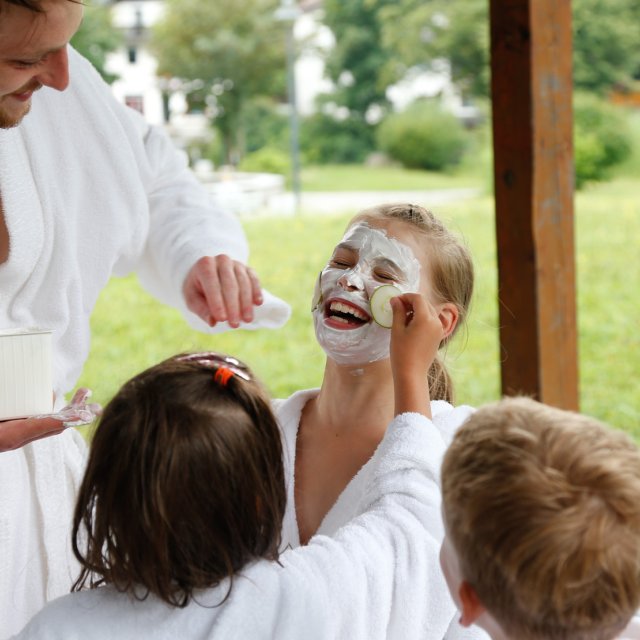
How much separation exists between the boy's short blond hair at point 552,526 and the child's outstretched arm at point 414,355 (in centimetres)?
31

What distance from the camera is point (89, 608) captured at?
1079 millimetres

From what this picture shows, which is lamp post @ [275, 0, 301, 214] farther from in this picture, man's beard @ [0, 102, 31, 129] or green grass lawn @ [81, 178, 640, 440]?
man's beard @ [0, 102, 31, 129]

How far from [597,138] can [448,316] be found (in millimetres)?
9248

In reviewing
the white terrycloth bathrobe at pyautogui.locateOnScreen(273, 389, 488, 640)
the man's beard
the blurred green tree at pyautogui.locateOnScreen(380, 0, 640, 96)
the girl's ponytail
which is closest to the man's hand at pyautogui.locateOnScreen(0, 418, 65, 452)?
the white terrycloth bathrobe at pyautogui.locateOnScreen(273, 389, 488, 640)

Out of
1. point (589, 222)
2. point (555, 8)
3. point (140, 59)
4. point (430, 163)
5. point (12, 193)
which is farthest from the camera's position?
point (430, 163)

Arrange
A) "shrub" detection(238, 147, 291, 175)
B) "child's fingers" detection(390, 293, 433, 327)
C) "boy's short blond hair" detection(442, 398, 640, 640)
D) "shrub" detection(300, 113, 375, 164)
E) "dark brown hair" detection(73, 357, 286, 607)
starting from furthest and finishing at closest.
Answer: "shrub" detection(300, 113, 375, 164) → "shrub" detection(238, 147, 291, 175) → "child's fingers" detection(390, 293, 433, 327) → "dark brown hair" detection(73, 357, 286, 607) → "boy's short blond hair" detection(442, 398, 640, 640)

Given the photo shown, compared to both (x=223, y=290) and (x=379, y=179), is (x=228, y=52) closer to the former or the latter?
(x=379, y=179)

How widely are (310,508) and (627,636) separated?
0.53 m

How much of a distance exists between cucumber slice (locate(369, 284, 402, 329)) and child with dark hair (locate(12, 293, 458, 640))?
433 millimetres

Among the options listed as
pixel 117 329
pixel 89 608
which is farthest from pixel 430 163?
pixel 89 608

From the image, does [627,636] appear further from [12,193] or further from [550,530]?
[12,193]

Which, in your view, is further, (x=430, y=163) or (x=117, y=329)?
(x=430, y=163)

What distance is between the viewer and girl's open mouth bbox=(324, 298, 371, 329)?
156 centimetres

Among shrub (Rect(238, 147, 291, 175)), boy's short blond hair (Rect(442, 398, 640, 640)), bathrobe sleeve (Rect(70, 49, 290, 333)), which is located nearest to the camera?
boy's short blond hair (Rect(442, 398, 640, 640))
